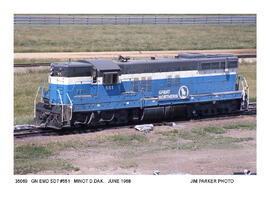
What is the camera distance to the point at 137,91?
2266 centimetres

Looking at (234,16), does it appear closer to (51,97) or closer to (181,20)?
(181,20)

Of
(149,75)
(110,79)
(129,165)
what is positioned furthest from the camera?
(149,75)

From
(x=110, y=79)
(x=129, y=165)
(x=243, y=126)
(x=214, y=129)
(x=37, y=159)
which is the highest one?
(x=110, y=79)

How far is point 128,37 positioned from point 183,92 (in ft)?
75.7

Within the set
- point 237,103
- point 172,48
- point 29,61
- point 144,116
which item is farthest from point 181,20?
point 144,116

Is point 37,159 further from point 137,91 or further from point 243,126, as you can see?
point 243,126

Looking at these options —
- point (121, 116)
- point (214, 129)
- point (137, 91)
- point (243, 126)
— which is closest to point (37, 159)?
point (121, 116)

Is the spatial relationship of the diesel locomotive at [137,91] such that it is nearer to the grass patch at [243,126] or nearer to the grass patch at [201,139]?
the grass patch at [201,139]

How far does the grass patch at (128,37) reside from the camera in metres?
41.2

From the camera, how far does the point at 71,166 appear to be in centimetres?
1656

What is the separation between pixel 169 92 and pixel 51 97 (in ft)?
19.9

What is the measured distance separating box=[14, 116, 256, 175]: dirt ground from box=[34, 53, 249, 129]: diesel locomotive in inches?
45.1

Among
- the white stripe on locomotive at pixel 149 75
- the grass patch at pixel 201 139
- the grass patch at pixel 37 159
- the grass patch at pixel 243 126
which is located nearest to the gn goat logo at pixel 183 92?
the white stripe on locomotive at pixel 149 75

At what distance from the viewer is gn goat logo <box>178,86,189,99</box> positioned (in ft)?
78.6
